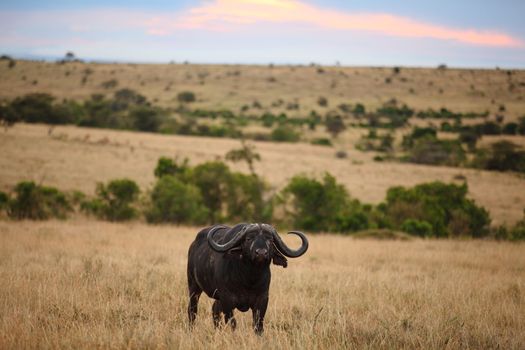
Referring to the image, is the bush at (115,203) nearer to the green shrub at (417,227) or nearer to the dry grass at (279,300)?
the dry grass at (279,300)

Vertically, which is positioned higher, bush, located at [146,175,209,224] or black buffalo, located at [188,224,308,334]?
black buffalo, located at [188,224,308,334]

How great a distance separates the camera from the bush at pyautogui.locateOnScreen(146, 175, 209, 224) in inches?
951

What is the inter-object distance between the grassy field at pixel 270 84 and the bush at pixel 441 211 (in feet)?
161

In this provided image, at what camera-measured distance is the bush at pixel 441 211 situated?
82.3 ft

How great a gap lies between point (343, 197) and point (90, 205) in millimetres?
11998

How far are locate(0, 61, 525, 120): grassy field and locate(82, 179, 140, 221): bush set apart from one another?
5786 cm

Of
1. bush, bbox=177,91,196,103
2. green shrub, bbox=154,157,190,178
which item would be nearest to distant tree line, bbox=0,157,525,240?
green shrub, bbox=154,157,190,178

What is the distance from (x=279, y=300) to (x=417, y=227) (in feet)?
54.7

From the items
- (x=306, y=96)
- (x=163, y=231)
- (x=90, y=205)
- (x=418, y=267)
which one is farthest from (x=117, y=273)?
(x=306, y=96)

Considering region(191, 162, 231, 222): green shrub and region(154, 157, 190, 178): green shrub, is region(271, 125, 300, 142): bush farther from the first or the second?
region(191, 162, 231, 222): green shrub

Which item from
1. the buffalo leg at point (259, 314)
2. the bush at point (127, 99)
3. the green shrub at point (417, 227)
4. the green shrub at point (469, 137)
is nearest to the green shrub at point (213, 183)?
the green shrub at point (417, 227)

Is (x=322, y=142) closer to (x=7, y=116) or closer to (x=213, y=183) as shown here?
(x=7, y=116)

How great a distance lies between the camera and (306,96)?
340 ft

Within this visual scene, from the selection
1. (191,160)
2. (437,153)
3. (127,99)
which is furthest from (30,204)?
(127,99)
